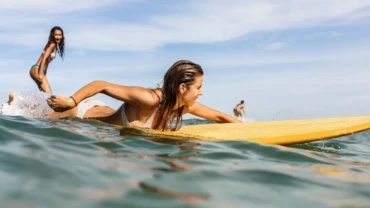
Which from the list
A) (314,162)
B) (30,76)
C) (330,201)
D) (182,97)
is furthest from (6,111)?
(330,201)

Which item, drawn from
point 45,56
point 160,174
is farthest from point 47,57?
point 160,174

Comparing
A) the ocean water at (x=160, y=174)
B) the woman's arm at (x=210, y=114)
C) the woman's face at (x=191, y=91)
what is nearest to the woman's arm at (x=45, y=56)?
the woman's arm at (x=210, y=114)

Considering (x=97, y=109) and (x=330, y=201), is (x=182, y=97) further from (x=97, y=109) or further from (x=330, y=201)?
(x=330, y=201)

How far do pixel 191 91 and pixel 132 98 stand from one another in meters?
0.69

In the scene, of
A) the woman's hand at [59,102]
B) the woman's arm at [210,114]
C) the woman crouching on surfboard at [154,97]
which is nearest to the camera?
the woman's hand at [59,102]

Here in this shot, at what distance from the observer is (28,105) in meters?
6.61

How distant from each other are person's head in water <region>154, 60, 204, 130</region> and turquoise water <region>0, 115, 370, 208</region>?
37.0 inches

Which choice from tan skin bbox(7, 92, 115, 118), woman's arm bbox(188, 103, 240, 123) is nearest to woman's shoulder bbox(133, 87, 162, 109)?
tan skin bbox(7, 92, 115, 118)

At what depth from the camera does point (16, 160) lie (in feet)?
8.98

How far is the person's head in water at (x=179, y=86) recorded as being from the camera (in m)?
5.07

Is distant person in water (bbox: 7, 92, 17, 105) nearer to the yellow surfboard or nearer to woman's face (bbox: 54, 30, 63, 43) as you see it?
woman's face (bbox: 54, 30, 63, 43)

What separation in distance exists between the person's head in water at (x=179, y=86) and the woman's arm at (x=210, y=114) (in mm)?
826

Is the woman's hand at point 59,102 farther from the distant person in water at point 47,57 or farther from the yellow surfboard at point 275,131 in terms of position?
→ the distant person in water at point 47,57

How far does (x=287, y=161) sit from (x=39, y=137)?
2.12 meters
